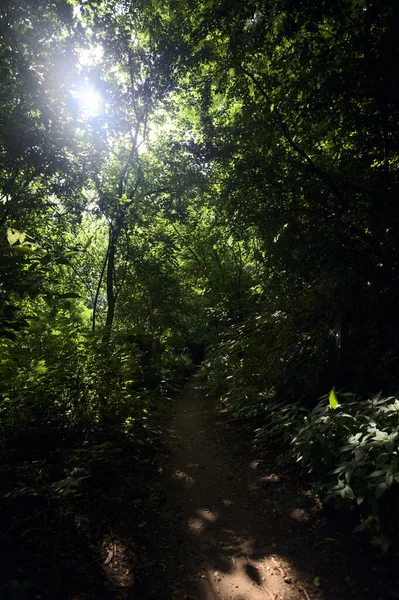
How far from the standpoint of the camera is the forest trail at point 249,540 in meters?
2.32

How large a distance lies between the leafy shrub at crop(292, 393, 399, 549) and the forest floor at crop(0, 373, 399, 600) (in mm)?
287

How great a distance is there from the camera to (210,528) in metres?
3.17

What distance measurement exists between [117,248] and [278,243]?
837 cm

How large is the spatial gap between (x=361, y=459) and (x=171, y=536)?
1943mm

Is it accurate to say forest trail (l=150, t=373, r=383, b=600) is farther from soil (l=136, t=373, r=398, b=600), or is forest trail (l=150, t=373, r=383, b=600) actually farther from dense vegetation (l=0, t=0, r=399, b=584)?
dense vegetation (l=0, t=0, r=399, b=584)

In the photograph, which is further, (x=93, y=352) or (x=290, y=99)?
(x=93, y=352)

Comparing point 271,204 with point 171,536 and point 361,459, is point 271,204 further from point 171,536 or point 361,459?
point 171,536

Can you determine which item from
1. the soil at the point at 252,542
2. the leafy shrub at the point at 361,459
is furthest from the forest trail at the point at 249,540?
the leafy shrub at the point at 361,459

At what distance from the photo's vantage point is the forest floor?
224 cm

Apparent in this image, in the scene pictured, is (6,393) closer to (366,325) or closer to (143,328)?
(366,325)

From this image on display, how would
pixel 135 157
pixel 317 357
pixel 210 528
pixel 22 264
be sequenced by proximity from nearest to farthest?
pixel 22 264
pixel 210 528
pixel 317 357
pixel 135 157

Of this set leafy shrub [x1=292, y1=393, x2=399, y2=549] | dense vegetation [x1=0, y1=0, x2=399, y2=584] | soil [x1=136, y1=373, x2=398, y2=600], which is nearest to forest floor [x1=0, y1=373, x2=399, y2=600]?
soil [x1=136, y1=373, x2=398, y2=600]

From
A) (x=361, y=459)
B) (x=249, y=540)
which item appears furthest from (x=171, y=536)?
(x=361, y=459)

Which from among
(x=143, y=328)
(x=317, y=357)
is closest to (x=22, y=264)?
(x=317, y=357)
